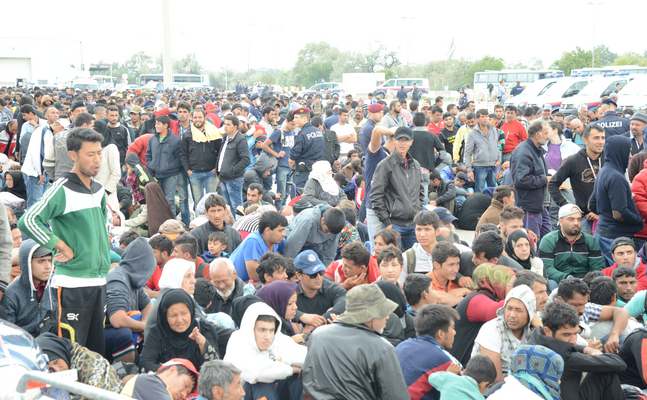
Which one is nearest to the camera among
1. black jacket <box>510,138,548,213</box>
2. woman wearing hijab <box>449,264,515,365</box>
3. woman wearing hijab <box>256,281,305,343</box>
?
woman wearing hijab <box>449,264,515,365</box>

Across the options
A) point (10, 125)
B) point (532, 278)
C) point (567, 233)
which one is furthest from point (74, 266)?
point (10, 125)

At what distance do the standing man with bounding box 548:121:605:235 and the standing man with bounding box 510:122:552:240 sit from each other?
0.62ft

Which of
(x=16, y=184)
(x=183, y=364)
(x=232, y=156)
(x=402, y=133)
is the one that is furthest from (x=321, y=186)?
(x=16, y=184)

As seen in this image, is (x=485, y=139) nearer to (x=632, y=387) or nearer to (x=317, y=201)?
(x=317, y=201)

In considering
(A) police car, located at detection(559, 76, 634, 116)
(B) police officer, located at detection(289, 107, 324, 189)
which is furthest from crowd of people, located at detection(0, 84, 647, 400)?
(A) police car, located at detection(559, 76, 634, 116)

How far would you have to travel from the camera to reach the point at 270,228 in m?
6.01

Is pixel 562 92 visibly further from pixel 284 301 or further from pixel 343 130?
pixel 284 301

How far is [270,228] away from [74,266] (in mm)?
2233

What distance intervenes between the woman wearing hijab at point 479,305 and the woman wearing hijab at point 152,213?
5.10 metres

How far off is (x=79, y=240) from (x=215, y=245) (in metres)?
2.24

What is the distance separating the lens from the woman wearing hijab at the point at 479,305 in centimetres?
440

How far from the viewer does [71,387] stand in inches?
88.9

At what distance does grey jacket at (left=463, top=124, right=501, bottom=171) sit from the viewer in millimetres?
10656

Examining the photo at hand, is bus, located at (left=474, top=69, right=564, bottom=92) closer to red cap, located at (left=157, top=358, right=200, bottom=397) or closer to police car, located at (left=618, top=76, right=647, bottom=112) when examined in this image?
police car, located at (left=618, top=76, right=647, bottom=112)
